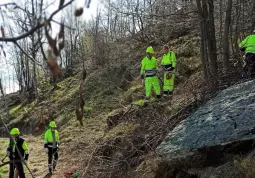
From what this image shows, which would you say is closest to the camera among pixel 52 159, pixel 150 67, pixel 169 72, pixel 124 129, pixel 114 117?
pixel 124 129

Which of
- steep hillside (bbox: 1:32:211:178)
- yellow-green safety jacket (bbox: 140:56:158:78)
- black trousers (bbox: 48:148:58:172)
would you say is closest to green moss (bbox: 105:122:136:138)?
steep hillside (bbox: 1:32:211:178)

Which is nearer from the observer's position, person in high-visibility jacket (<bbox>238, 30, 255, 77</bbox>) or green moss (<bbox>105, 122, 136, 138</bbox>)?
person in high-visibility jacket (<bbox>238, 30, 255, 77</bbox>)

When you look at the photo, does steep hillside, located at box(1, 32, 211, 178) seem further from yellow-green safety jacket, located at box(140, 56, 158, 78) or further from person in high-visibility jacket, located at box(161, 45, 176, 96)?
yellow-green safety jacket, located at box(140, 56, 158, 78)

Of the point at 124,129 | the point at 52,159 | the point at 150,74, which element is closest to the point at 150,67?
the point at 150,74

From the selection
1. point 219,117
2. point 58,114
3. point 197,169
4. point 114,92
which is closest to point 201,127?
point 219,117

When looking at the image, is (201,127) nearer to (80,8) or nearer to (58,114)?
(80,8)

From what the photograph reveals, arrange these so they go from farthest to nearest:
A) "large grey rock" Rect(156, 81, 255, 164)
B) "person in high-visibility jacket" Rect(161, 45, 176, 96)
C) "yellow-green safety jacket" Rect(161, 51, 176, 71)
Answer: "yellow-green safety jacket" Rect(161, 51, 176, 71), "person in high-visibility jacket" Rect(161, 45, 176, 96), "large grey rock" Rect(156, 81, 255, 164)

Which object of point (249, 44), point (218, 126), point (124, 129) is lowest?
point (124, 129)

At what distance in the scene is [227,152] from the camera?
5.16m

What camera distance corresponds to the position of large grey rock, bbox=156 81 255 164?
5.12 metres

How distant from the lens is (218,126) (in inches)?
215

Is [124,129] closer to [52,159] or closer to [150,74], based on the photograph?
[150,74]

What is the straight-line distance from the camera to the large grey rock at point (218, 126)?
512 cm

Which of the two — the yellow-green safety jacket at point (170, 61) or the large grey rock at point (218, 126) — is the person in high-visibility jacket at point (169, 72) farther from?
the large grey rock at point (218, 126)
